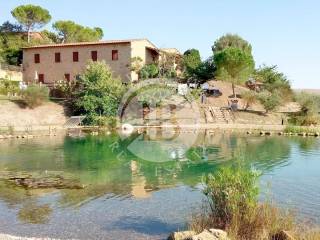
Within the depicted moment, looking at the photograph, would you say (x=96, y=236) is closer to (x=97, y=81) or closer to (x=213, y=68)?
(x=97, y=81)

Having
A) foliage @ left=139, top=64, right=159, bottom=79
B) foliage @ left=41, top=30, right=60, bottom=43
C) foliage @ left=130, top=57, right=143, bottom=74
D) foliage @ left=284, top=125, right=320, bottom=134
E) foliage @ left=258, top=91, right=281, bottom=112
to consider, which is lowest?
foliage @ left=284, top=125, right=320, bottom=134

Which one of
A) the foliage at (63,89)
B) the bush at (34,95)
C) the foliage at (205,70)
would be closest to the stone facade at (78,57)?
the foliage at (63,89)

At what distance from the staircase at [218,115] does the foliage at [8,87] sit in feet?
66.5

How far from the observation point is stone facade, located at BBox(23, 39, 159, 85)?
5300 cm

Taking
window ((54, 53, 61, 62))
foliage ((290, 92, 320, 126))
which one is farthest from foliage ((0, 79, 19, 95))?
foliage ((290, 92, 320, 126))

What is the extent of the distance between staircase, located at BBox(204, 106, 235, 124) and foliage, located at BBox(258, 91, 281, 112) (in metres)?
4.01

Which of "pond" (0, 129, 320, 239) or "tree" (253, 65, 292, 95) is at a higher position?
"tree" (253, 65, 292, 95)

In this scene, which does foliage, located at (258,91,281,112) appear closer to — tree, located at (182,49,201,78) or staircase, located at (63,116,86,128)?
tree, located at (182,49,201,78)

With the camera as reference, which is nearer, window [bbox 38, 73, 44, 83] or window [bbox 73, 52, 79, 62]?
window [bbox 73, 52, 79, 62]

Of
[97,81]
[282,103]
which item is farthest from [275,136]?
[97,81]

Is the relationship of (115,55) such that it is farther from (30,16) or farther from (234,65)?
(30,16)

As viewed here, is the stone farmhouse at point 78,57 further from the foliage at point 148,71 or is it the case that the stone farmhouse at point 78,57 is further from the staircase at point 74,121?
the staircase at point 74,121

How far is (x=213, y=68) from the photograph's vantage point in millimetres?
58844

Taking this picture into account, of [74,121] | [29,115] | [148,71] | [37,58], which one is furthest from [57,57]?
[74,121]
